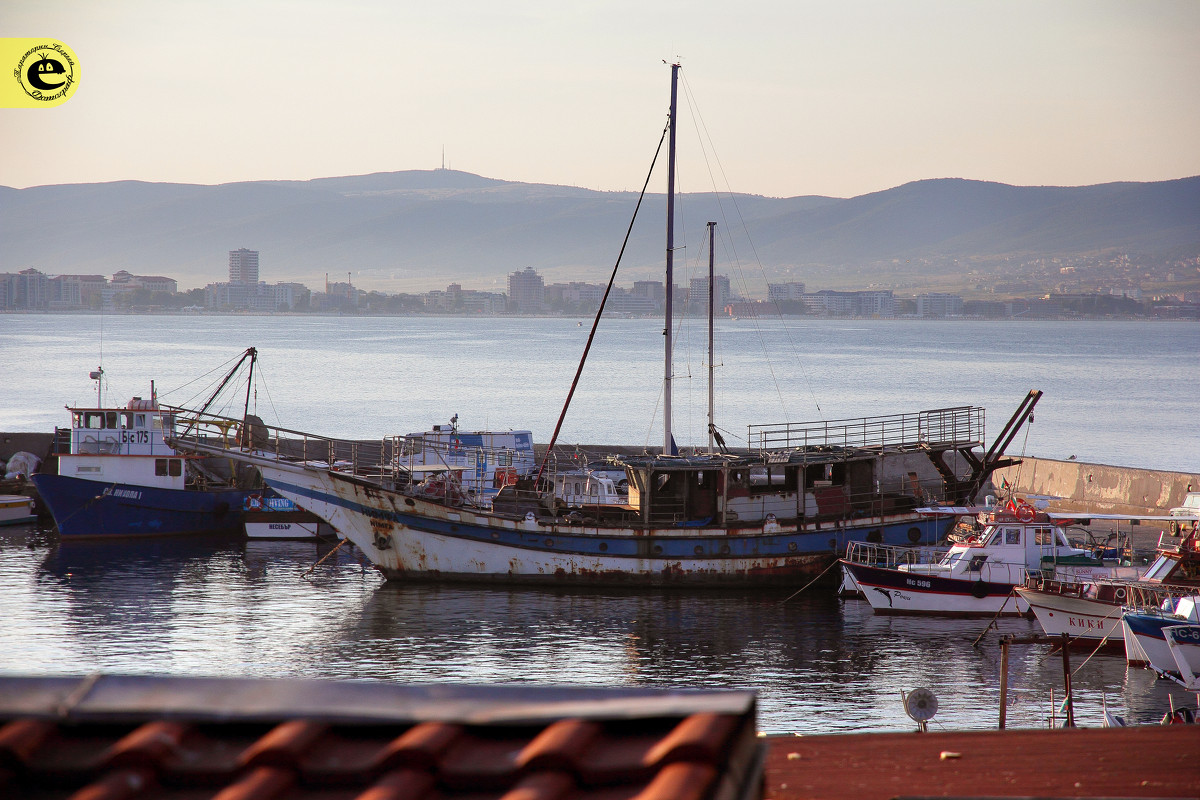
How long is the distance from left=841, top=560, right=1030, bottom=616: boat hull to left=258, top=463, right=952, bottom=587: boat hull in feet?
8.66

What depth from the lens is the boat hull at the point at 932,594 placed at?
2598cm

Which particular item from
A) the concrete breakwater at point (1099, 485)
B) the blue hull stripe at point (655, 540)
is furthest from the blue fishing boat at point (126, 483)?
the concrete breakwater at point (1099, 485)

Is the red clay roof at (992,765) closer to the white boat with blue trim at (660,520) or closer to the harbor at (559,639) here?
the harbor at (559,639)

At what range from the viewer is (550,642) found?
24438 millimetres

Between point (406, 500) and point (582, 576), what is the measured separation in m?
5.14

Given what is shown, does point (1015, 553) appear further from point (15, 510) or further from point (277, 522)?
point (15, 510)

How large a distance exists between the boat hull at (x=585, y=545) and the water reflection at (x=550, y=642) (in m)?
0.65

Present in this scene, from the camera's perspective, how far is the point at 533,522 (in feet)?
95.2

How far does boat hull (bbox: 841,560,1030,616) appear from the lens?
2598 cm

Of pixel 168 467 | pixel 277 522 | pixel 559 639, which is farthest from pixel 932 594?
pixel 168 467

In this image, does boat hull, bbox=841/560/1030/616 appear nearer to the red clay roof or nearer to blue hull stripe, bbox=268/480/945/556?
blue hull stripe, bbox=268/480/945/556

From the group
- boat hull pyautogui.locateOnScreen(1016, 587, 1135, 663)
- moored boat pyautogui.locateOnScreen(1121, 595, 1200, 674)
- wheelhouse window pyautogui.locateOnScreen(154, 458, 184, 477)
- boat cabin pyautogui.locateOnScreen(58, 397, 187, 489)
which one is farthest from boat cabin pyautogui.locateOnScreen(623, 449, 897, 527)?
boat cabin pyautogui.locateOnScreen(58, 397, 187, 489)

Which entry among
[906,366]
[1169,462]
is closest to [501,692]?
[1169,462]

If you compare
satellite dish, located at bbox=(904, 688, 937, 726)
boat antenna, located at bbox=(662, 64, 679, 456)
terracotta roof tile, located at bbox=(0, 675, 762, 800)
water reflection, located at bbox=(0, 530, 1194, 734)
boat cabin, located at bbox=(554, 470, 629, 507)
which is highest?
boat antenna, located at bbox=(662, 64, 679, 456)
